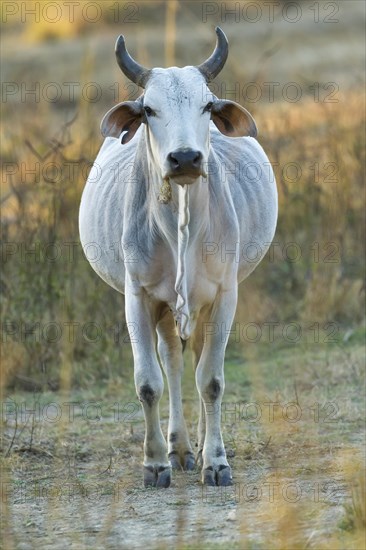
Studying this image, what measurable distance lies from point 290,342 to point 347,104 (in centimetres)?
309

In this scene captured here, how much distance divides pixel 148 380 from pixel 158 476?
42cm

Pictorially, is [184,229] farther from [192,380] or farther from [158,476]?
[192,380]

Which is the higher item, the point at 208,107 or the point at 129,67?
the point at 129,67

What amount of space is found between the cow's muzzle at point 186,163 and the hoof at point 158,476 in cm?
138

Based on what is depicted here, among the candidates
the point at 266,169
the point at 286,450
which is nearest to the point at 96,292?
the point at 266,169

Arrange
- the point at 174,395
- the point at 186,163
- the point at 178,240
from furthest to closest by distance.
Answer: the point at 174,395 < the point at 178,240 < the point at 186,163

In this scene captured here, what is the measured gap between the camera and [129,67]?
6.18 metres

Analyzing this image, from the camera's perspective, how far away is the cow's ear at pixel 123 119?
20.0ft

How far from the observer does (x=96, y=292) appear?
9055 millimetres

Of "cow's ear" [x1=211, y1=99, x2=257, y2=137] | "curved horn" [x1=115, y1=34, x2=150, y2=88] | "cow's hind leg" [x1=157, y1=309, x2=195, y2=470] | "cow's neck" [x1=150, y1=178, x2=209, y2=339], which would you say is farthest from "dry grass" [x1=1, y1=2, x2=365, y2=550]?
"curved horn" [x1=115, y1=34, x2=150, y2=88]

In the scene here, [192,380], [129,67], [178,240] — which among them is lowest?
[192,380]

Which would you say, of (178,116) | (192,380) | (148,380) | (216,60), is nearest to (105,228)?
(148,380)

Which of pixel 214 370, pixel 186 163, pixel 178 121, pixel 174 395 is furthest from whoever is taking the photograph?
pixel 174 395

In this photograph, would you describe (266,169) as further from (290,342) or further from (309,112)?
(309,112)
